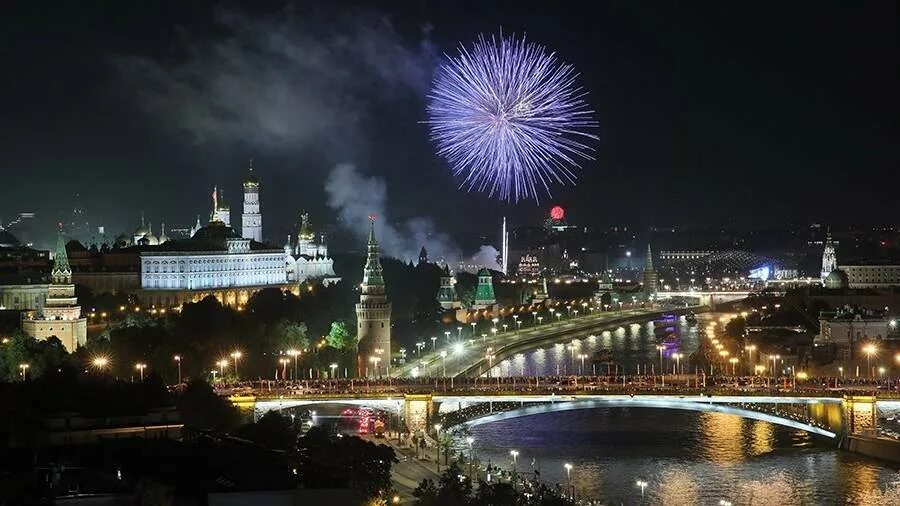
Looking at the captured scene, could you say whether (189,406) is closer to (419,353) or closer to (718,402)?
(718,402)

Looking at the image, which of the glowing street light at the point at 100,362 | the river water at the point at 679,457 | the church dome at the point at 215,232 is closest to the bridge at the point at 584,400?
the river water at the point at 679,457

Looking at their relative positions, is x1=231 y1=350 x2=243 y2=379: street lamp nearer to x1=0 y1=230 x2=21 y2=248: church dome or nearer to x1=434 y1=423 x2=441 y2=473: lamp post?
x1=434 y1=423 x2=441 y2=473: lamp post

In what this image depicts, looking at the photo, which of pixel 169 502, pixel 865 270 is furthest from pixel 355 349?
pixel 865 270

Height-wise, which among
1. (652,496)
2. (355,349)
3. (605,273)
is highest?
(605,273)

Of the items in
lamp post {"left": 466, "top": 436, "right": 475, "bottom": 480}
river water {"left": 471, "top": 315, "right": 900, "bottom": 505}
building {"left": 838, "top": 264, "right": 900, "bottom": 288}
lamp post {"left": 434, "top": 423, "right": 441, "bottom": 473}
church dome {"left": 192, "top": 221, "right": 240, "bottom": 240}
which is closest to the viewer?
river water {"left": 471, "top": 315, "right": 900, "bottom": 505}

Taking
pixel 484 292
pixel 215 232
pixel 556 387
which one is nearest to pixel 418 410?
pixel 556 387

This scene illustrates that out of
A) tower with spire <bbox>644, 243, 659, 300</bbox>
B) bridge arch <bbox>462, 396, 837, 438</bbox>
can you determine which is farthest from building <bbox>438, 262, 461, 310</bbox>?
bridge arch <bbox>462, 396, 837, 438</bbox>
